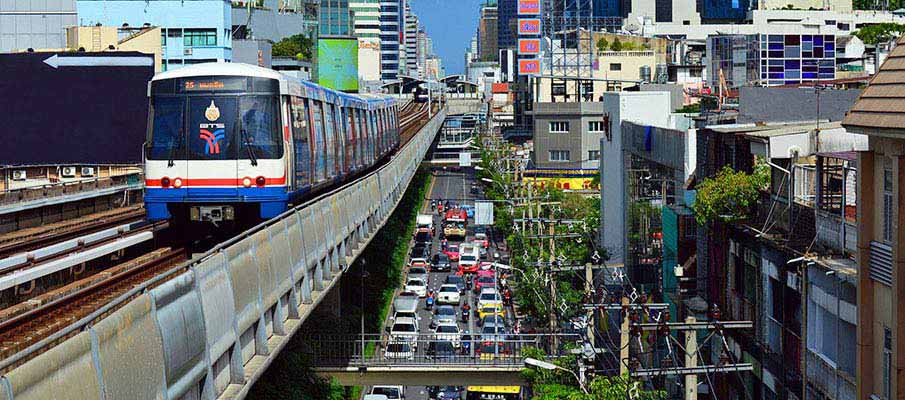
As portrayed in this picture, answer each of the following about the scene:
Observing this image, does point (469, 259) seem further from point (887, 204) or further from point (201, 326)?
point (201, 326)

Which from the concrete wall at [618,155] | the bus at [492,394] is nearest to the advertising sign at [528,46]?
the concrete wall at [618,155]

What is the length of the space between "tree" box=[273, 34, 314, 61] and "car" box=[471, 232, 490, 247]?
2141cm

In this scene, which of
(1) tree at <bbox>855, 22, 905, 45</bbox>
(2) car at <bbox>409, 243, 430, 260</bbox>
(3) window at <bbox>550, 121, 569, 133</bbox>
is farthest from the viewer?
(3) window at <bbox>550, 121, 569, 133</bbox>

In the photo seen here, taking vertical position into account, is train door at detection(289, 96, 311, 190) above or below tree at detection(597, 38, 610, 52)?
below

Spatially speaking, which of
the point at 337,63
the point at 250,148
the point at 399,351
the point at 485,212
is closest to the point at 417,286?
the point at 485,212

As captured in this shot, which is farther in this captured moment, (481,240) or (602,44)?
(602,44)

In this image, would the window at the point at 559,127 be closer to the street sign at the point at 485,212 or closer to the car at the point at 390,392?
the street sign at the point at 485,212

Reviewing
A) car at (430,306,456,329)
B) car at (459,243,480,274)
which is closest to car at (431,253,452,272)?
car at (459,243,480,274)

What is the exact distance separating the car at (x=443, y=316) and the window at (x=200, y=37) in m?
20.7

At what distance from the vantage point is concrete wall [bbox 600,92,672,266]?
3738cm

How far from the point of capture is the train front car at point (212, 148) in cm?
1925

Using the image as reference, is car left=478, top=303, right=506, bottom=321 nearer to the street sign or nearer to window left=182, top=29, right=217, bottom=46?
the street sign

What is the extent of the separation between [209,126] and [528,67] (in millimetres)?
90274

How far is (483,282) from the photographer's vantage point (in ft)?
180
